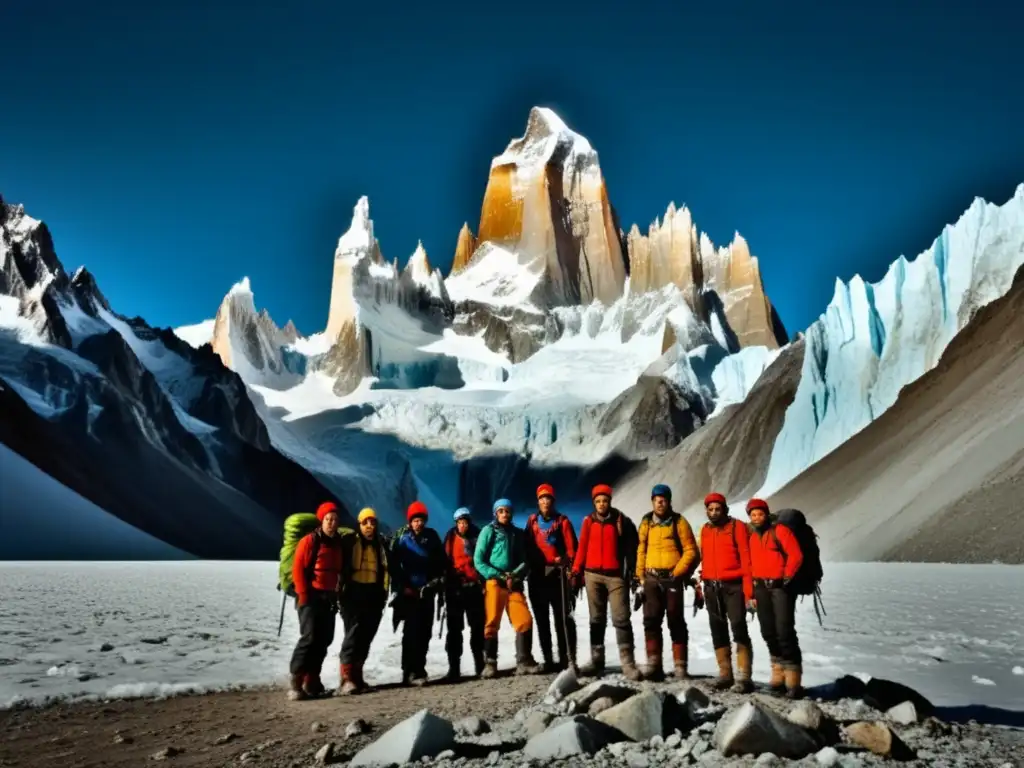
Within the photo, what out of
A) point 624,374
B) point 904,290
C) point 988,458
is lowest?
point 988,458

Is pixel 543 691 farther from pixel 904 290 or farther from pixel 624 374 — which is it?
pixel 624 374

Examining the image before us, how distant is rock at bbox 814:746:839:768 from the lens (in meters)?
4.23

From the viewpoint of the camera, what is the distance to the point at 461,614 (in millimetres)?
7906

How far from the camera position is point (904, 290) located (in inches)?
1886

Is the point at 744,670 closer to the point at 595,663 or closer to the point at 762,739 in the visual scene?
the point at 595,663

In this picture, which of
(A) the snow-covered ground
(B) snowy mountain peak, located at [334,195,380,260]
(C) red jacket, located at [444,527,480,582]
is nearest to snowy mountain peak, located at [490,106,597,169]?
(B) snowy mountain peak, located at [334,195,380,260]

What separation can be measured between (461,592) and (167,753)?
10.8 ft

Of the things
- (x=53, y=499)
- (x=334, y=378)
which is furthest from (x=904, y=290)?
(x=334, y=378)

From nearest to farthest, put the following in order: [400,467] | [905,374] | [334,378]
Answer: [905,374], [400,467], [334,378]

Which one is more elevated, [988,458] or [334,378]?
[334,378]

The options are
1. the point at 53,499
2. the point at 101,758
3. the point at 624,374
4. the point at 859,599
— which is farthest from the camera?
the point at 624,374

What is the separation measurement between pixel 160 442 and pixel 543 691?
56526 mm

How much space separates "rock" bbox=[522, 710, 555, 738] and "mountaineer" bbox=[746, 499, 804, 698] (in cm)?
218

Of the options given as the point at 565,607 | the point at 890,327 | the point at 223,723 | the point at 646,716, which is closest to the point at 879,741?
the point at 646,716
